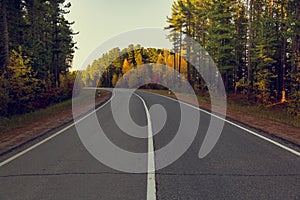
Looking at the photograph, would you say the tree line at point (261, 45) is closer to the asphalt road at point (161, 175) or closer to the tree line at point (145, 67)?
the asphalt road at point (161, 175)

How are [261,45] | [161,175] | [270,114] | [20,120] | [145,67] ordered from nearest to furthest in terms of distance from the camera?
[161,175]
[20,120]
[270,114]
[261,45]
[145,67]

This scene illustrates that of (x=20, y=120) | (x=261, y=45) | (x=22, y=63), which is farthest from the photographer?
(x=261, y=45)

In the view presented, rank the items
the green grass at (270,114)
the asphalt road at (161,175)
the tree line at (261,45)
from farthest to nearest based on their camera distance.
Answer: the tree line at (261,45) → the green grass at (270,114) → the asphalt road at (161,175)

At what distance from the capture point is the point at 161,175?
4895mm

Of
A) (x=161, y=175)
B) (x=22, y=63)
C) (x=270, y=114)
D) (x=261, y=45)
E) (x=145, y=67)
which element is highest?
(x=145, y=67)

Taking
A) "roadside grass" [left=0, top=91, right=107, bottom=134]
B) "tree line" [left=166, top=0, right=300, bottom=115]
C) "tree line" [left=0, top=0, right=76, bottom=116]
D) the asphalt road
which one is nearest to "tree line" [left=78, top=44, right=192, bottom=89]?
"tree line" [left=166, top=0, right=300, bottom=115]

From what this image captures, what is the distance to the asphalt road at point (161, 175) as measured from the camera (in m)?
4.07

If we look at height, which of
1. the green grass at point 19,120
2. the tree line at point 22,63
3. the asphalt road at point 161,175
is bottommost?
the asphalt road at point 161,175

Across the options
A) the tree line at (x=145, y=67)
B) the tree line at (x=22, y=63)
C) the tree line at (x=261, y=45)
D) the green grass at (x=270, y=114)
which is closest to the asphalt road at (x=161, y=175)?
the green grass at (x=270, y=114)

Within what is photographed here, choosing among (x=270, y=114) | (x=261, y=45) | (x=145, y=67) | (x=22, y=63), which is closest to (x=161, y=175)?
(x=270, y=114)

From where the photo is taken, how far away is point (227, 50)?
103 feet

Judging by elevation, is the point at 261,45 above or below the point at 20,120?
above

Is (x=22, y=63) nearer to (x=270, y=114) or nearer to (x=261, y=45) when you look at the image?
(x=270, y=114)

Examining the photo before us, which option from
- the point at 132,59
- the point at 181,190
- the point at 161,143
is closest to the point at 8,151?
the point at 161,143
